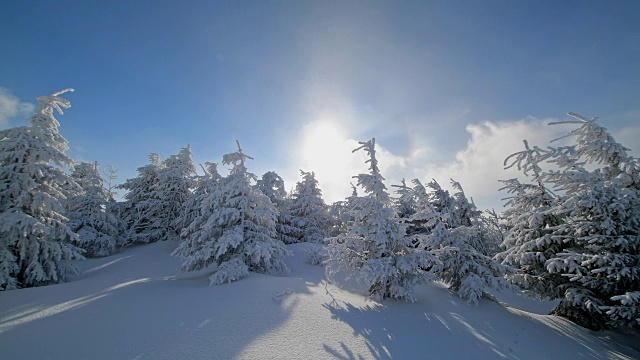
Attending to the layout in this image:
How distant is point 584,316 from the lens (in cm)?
1034

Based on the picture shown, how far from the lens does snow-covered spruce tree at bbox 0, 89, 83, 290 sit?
36.0 ft

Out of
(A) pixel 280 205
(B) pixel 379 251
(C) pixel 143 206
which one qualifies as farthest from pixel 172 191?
(B) pixel 379 251

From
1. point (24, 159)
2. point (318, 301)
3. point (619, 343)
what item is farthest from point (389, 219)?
point (24, 159)

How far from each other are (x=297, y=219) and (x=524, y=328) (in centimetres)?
1989

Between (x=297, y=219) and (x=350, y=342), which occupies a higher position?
(x=297, y=219)

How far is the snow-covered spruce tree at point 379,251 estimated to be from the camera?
9.45 meters

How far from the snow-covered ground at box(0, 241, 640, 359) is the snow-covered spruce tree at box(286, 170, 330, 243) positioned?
14.9 metres

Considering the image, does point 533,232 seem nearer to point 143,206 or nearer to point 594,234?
point 594,234

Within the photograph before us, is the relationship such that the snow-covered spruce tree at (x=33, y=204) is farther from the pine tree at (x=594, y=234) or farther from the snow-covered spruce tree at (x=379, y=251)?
the pine tree at (x=594, y=234)

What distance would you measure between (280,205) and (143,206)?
1299 centimetres

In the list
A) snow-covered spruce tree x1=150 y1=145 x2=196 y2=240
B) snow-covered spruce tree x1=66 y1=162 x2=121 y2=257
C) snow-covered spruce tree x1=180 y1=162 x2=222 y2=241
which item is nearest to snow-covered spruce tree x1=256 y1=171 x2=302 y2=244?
snow-covered spruce tree x1=180 y1=162 x2=222 y2=241

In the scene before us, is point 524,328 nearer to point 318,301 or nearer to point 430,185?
point 318,301

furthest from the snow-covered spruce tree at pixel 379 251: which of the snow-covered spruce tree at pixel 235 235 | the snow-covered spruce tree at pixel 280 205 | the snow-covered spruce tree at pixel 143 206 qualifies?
the snow-covered spruce tree at pixel 143 206

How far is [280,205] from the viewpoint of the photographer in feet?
88.8
